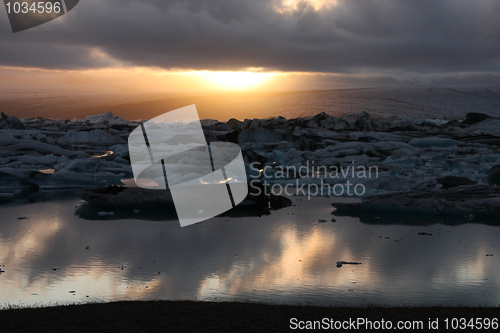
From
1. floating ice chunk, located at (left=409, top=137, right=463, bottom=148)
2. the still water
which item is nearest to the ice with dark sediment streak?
floating ice chunk, located at (left=409, top=137, right=463, bottom=148)

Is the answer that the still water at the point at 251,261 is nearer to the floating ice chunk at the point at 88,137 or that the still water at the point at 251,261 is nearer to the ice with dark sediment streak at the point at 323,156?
the ice with dark sediment streak at the point at 323,156

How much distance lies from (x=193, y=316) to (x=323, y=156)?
24.2 m

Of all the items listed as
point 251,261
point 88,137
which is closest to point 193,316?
point 251,261

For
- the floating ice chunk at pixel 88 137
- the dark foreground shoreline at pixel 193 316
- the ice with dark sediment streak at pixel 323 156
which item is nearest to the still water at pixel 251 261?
the dark foreground shoreline at pixel 193 316

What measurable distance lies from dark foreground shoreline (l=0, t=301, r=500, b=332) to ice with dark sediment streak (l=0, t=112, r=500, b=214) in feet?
31.3

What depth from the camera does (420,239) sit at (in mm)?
12625

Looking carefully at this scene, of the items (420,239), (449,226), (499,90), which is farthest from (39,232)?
(499,90)

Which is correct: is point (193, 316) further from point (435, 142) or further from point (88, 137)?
point (88, 137)

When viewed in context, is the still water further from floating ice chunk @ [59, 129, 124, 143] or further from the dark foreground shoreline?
floating ice chunk @ [59, 129, 124, 143]

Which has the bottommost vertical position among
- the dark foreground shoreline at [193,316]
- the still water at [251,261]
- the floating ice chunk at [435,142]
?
the floating ice chunk at [435,142]

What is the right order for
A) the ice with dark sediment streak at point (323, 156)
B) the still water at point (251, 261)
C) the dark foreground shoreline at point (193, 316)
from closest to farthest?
the dark foreground shoreline at point (193, 316) < the still water at point (251, 261) < the ice with dark sediment streak at point (323, 156)

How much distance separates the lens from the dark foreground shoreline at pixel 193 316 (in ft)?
19.5

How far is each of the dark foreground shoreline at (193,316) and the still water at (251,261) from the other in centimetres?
112

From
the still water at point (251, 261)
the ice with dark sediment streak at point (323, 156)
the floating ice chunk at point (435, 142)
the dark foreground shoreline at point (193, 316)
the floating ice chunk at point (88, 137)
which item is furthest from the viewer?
the floating ice chunk at point (88, 137)
